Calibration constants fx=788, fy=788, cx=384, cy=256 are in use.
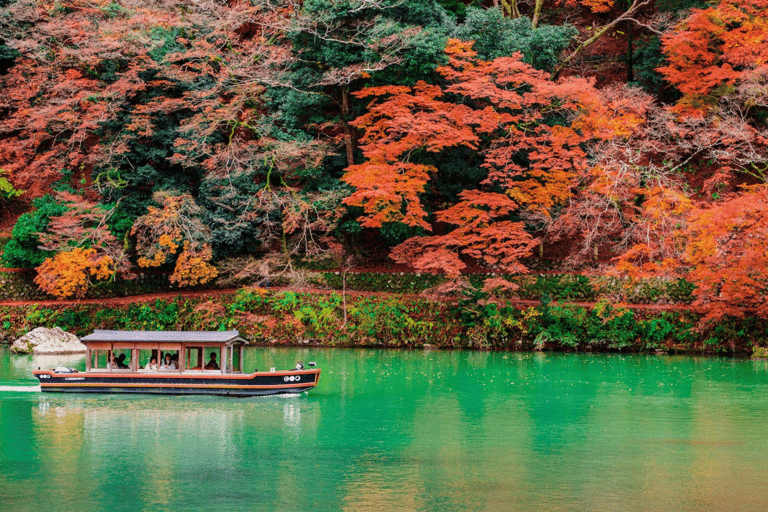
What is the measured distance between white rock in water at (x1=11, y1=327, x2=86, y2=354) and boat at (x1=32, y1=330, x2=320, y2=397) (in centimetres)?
1091

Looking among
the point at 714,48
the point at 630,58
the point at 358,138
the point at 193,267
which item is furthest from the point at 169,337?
the point at 630,58

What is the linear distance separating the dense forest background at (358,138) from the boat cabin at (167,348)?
12.3 metres

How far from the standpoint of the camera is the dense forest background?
33219mm

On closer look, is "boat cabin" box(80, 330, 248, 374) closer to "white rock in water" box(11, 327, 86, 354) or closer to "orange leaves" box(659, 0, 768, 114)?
"white rock in water" box(11, 327, 86, 354)

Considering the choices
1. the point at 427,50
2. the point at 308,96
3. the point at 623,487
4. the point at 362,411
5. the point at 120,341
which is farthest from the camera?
the point at 308,96

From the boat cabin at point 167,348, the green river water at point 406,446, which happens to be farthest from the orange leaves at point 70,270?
the boat cabin at point 167,348

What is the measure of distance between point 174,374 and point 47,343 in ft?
43.4

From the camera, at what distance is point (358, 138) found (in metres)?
38.2

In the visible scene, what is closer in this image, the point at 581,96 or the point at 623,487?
the point at 623,487

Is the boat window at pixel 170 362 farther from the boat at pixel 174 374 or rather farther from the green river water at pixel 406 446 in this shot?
the green river water at pixel 406 446

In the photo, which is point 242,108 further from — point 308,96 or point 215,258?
point 215,258

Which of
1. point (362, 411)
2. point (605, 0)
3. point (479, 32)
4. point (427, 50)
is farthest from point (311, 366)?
point (605, 0)

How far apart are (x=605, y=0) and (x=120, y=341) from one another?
32.1m

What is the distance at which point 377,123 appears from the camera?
34594mm
